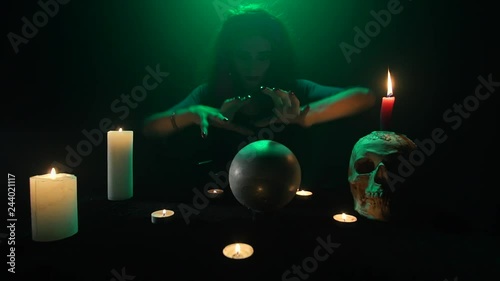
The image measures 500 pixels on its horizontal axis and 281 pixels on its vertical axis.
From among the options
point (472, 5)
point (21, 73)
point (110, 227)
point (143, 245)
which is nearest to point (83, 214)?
point (110, 227)

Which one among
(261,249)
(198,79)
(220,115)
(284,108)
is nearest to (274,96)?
(284,108)

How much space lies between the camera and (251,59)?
120 centimetres

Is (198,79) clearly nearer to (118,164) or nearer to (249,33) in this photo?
(249,33)

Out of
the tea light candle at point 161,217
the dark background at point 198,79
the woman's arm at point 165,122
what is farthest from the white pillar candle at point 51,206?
the woman's arm at point 165,122

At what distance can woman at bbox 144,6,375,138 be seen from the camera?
1.19 m

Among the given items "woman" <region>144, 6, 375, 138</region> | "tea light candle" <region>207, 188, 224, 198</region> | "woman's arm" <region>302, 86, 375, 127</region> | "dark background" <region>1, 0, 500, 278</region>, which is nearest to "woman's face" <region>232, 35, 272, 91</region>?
"woman" <region>144, 6, 375, 138</region>

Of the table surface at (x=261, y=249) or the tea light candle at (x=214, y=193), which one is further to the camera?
the tea light candle at (x=214, y=193)

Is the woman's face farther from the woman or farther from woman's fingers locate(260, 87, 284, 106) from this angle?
woman's fingers locate(260, 87, 284, 106)

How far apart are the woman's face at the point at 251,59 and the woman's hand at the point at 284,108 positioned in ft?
0.61

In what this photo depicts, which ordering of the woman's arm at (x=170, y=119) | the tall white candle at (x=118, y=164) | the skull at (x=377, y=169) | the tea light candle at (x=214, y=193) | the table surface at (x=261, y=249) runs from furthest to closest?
the woman's arm at (x=170, y=119) < the tea light candle at (x=214, y=193) < the tall white candle at (x=118, y=164) < the skull at (x=377, y=169) < the table surface at (x=261, y=249)

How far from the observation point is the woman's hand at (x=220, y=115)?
3.41 feet

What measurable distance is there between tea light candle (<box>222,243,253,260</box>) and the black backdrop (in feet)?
1.82

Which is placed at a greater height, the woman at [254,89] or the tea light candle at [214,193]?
the woman at [254,89]

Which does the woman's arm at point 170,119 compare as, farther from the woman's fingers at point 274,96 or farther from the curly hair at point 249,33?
the woman's fingers at point 274,96
